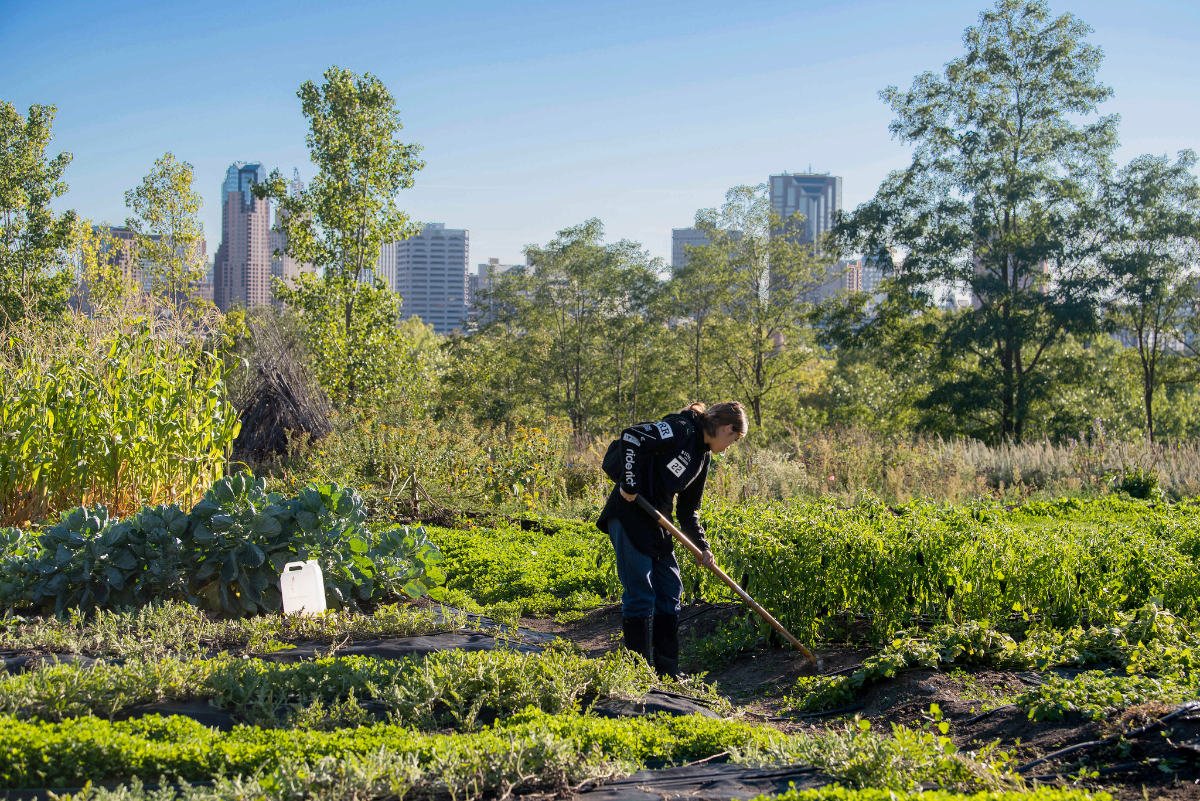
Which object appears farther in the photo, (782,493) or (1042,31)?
(1042,31)

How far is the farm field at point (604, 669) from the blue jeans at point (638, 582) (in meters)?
0.42

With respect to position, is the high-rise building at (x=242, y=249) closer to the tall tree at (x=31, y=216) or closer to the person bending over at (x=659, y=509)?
the tall tree at (x=31, y=216)

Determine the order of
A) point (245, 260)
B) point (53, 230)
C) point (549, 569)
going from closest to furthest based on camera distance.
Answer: point (549, 569)
point (53, 230)
point (245, 260)

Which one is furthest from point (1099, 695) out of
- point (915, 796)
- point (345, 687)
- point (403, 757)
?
point (345, 687)

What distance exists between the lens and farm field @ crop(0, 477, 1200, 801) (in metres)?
3.01

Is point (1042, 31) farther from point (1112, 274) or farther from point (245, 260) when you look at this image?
point (245, 260)

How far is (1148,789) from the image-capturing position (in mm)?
3082

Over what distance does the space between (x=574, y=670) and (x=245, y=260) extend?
14987cm

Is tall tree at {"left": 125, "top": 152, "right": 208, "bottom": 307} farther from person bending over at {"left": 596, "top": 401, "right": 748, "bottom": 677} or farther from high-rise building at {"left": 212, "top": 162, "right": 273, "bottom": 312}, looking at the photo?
high-rise building at {"left": 212, "top": 162, "right": 273, "bottom": 312}

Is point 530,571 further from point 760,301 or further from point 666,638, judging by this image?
point 760,301

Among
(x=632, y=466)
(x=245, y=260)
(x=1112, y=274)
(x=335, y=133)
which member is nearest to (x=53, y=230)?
(x=335, y=133)

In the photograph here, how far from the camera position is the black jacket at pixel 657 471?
509 centimetres

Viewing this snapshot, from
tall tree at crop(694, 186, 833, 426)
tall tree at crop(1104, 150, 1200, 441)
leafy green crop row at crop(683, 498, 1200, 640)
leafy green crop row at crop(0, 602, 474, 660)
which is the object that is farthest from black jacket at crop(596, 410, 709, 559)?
tall tree at crop(694, 186, 833, 426)

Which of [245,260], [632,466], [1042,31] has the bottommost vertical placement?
[632,466]
